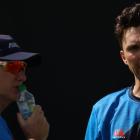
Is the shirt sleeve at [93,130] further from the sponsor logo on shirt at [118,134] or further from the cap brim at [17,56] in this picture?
the cap brim at [17,56]

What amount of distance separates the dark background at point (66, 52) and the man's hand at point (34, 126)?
5.51 ft

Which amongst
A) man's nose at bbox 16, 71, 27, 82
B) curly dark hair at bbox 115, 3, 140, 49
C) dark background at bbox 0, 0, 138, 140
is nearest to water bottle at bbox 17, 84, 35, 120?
man's nose at bbox 16, 71, 27, 82

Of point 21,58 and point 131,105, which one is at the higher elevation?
point 21,58

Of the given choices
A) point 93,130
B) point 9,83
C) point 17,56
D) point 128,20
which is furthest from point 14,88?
point 128,20

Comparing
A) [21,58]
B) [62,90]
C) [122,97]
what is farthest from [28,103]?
[62,90]

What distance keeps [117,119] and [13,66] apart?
2.32 ft

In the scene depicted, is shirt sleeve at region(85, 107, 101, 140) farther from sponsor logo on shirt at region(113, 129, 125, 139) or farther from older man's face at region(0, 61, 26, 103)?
older man's face at region(0, 61, 26, 103)

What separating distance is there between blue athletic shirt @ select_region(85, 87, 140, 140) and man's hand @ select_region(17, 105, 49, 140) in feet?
1.51

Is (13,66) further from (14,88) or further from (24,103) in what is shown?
(24,103)

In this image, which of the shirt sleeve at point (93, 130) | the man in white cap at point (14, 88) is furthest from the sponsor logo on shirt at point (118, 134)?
the man in white cap at point (14, 88)

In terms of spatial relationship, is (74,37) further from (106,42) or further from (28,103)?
(28,103)

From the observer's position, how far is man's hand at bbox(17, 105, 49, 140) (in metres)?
2.67

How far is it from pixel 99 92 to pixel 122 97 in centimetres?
128

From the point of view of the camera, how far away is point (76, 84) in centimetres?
442
